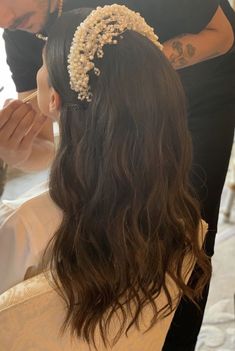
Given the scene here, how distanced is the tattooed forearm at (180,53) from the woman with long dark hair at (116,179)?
233 mm

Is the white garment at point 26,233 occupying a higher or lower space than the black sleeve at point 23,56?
lower

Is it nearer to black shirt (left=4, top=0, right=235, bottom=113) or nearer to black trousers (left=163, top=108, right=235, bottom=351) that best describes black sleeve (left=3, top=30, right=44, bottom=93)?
black shirt (left=4, top=0, right=235, bottom=113)

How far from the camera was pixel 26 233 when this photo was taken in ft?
2.52

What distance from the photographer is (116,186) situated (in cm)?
67

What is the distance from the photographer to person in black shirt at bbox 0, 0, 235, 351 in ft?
2.56

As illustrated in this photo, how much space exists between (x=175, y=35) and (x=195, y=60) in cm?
8

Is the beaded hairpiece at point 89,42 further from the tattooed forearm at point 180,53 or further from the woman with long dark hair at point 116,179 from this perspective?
the tattooed forearm at point 180,53

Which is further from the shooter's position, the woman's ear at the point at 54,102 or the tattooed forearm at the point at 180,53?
the tattooed forearm at the point at 180,53

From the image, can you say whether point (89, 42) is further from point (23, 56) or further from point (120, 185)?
point (23, 56)

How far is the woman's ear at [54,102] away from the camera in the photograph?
66cm

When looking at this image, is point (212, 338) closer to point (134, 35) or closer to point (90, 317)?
point (90, 317)

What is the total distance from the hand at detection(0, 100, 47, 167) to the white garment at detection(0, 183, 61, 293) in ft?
0.37

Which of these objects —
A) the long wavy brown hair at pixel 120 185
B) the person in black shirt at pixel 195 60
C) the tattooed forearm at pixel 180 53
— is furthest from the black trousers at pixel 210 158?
the long wavy brown hair at pixel 120 185

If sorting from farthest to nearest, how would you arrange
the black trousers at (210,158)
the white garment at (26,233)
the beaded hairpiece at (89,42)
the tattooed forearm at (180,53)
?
the black trousers at (210,158) < the tattooed forearm at (180,53) < the white garment at (26,233) < the beaded hairpiece at (89,42)
